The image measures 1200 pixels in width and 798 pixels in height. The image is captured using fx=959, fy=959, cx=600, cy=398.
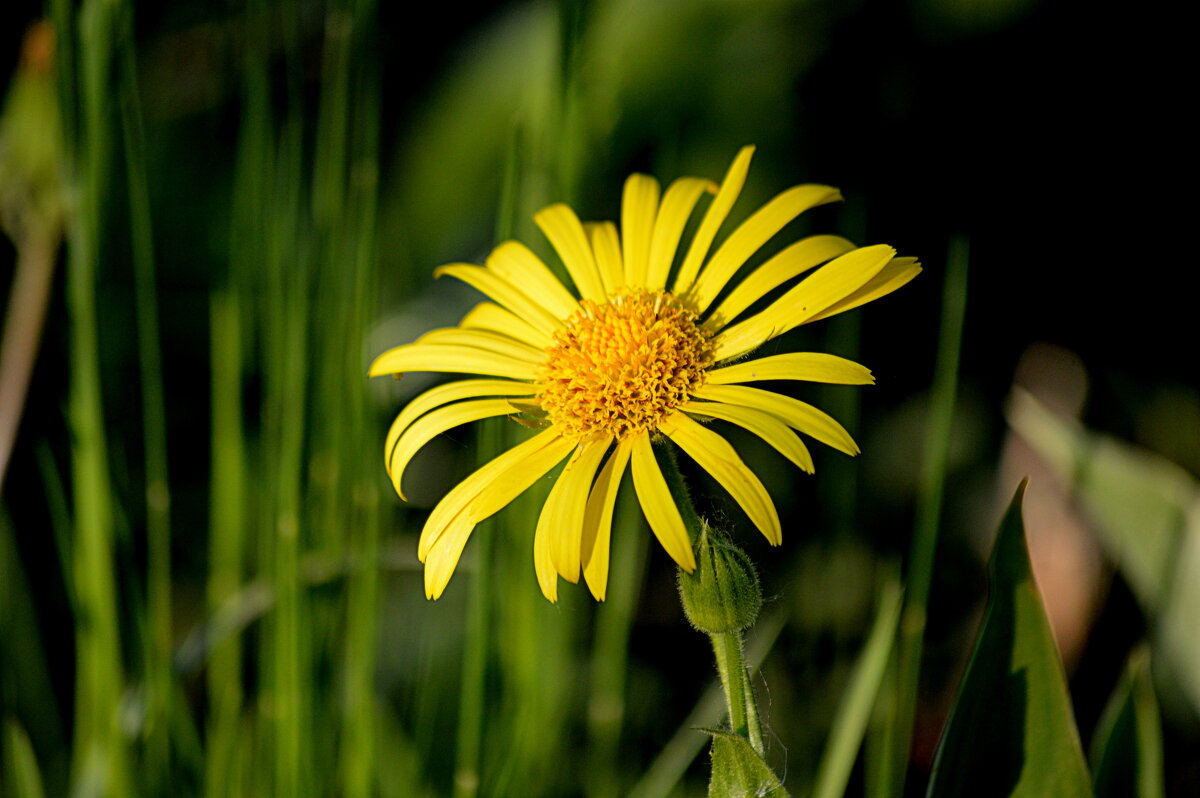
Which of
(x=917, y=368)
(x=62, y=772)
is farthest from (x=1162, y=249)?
(x=62, y=772)

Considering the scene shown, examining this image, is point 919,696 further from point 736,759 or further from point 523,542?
point 736,759

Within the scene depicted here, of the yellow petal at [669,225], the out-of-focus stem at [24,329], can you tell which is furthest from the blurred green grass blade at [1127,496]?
the out-of-focus stem at [24,329]

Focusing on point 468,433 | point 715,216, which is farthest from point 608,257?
point 468,433

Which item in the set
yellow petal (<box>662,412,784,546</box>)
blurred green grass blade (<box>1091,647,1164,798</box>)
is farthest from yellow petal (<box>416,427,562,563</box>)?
blurred green grass blade (<box>1091,647,1164,798</box>)

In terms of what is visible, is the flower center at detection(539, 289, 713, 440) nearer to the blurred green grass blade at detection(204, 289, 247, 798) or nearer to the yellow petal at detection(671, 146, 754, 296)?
the yellow petal at detection(671, 146, 754, 296)

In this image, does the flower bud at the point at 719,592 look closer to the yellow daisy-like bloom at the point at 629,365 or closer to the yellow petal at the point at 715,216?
the yellow daisy-like bloom at the point at 629,365
